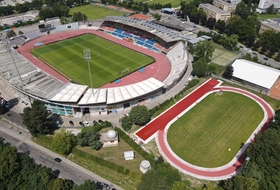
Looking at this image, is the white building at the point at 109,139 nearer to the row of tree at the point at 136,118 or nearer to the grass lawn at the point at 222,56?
the row of tree at the point at 136,118

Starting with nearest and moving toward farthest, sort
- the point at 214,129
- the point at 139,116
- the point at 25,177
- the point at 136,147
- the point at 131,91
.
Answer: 1. the point at 25,177
2. the point at 136,147
3. the point at 139,116
4. the point at 214,129
5. the point at 131,91

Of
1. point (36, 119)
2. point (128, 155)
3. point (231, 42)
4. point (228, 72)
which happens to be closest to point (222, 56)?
point (231, 42)

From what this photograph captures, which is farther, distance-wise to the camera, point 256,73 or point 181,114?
point 256,73

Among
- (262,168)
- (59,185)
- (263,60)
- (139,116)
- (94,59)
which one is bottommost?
(263,60)

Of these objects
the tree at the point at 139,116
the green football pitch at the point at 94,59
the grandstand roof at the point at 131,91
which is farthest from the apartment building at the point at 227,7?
the tree at the point at 139,116

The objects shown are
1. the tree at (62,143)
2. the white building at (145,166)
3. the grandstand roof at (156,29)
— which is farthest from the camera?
the grandstand roof at (156,29)

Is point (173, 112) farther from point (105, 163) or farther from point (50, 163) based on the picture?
point (50, 163)

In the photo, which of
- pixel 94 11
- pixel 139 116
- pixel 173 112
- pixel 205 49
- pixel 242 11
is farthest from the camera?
pixel 94 11

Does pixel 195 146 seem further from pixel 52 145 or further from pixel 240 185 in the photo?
pixel 52 145
